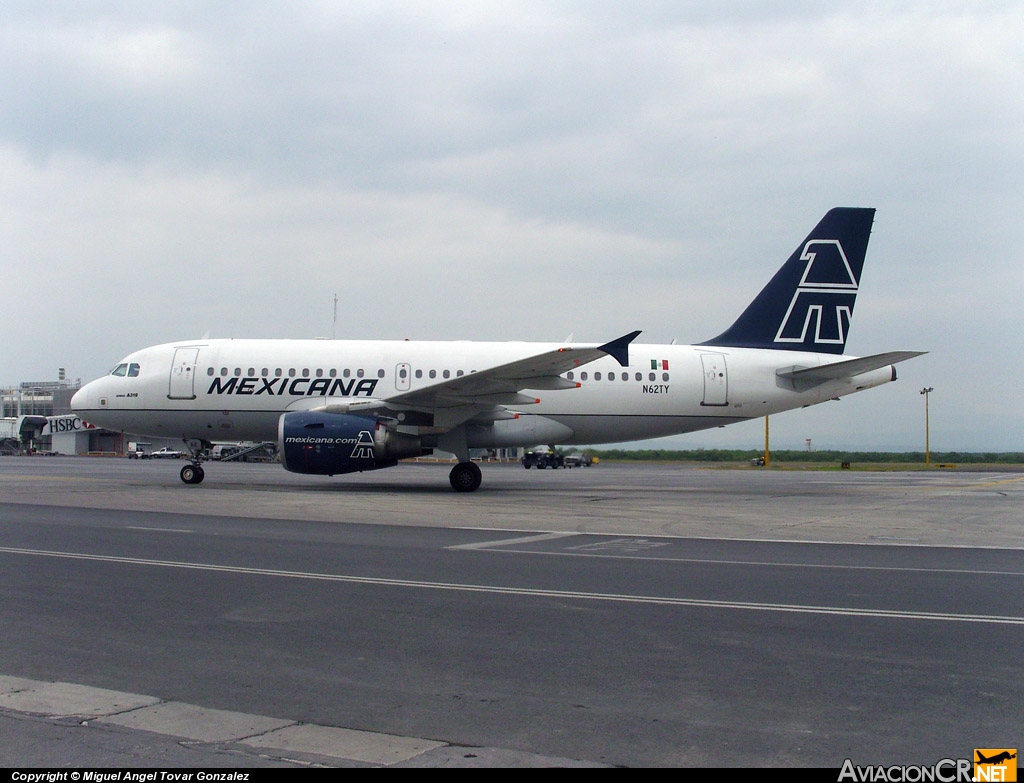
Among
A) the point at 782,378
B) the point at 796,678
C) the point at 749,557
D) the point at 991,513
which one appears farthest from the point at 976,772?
the point at 782,378

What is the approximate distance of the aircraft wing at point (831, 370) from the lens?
22.5 m

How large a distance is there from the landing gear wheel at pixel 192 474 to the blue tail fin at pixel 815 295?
14.2m

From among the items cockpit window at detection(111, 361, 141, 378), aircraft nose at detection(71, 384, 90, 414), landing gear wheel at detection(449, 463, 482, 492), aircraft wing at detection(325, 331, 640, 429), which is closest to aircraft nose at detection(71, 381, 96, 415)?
aircraft nose at detection(71, 384, 90, 414)

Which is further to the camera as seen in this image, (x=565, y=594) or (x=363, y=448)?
(x=363, y=448)

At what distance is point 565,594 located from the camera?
859 centimetres

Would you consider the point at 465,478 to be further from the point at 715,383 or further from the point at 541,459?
the point at 541,459

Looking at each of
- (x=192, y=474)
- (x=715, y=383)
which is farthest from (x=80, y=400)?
(x=715, y=383)

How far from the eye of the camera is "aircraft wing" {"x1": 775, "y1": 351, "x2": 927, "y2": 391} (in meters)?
22.5

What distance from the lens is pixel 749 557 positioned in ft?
37.1

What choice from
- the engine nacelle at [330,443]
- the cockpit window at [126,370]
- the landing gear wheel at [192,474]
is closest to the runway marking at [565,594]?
the engine nacelle at [330,443]

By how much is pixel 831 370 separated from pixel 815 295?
2.23 m

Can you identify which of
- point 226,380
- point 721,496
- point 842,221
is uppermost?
point 842,221

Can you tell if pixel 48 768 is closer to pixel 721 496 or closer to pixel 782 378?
pixel 721 496

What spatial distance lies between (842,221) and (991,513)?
377 inches
